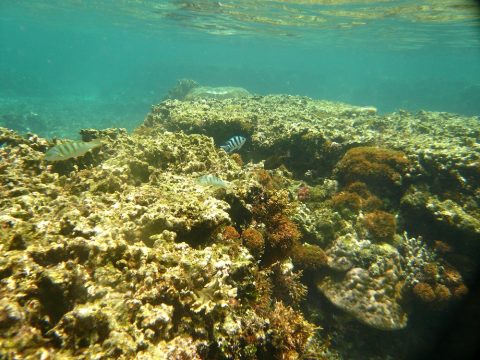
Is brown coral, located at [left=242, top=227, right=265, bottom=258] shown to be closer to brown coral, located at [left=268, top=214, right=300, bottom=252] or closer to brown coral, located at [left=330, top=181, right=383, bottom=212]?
brown coral, located at [left=268, top=214, right=300, bottom=252]

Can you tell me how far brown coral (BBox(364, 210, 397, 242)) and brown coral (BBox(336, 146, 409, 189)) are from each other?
4.14 feet

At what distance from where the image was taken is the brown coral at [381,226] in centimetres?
826

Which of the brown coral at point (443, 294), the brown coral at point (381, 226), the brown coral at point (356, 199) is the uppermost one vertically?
the brown coral at point (356, 199)

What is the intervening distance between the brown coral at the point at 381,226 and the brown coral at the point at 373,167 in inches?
49.6

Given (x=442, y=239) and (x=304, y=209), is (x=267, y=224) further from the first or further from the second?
(x=442, y=239)

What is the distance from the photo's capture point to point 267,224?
5.86 meters

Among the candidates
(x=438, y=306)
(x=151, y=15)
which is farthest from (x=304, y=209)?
(x=151, y=15)

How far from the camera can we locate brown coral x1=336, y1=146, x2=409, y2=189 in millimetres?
9273

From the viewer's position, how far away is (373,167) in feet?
30.4

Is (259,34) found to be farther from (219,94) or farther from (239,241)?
(239,241)

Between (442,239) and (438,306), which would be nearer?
(438,306)

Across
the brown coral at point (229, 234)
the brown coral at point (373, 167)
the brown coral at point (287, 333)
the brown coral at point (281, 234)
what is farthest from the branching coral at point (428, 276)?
the brown coral at point (229, 234)

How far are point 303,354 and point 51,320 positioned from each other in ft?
10.4

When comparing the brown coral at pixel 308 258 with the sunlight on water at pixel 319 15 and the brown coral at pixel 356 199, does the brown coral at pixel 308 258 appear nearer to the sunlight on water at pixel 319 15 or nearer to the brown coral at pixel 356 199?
the brown coral at pixel 356 199
